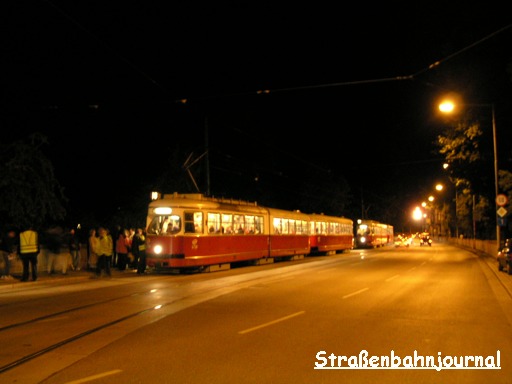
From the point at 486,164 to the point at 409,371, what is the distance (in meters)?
28.0

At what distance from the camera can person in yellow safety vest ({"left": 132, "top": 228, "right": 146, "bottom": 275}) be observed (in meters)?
24.2

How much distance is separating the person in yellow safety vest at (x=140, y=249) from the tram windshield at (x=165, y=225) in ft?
2.35

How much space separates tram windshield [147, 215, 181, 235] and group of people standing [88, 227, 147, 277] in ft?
2.76

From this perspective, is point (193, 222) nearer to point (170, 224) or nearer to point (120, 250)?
point (170, 224)

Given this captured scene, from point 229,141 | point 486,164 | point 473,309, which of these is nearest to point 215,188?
point 229,141

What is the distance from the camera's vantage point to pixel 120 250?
24.8 metres

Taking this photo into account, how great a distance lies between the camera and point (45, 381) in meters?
6.91

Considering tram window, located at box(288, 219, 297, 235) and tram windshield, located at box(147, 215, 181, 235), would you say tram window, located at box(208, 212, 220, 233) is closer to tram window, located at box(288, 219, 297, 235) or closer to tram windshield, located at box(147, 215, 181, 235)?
tram windshield, located at box(147, 215, 181, 235)

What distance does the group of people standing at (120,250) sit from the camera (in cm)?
2178

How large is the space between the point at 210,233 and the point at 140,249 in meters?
2.94

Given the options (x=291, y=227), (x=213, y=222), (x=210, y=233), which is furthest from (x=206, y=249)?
(x=291, y=227)

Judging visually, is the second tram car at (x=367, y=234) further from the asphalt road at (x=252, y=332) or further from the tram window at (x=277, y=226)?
the asphalt road at (x=252, y=332)

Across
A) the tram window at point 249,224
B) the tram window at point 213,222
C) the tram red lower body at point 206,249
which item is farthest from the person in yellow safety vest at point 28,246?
the tram window at point 249,224

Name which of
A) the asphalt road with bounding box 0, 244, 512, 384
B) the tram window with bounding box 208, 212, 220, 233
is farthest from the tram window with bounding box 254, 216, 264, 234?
the asphalt road with bounding box 0, 244, 512, 384
